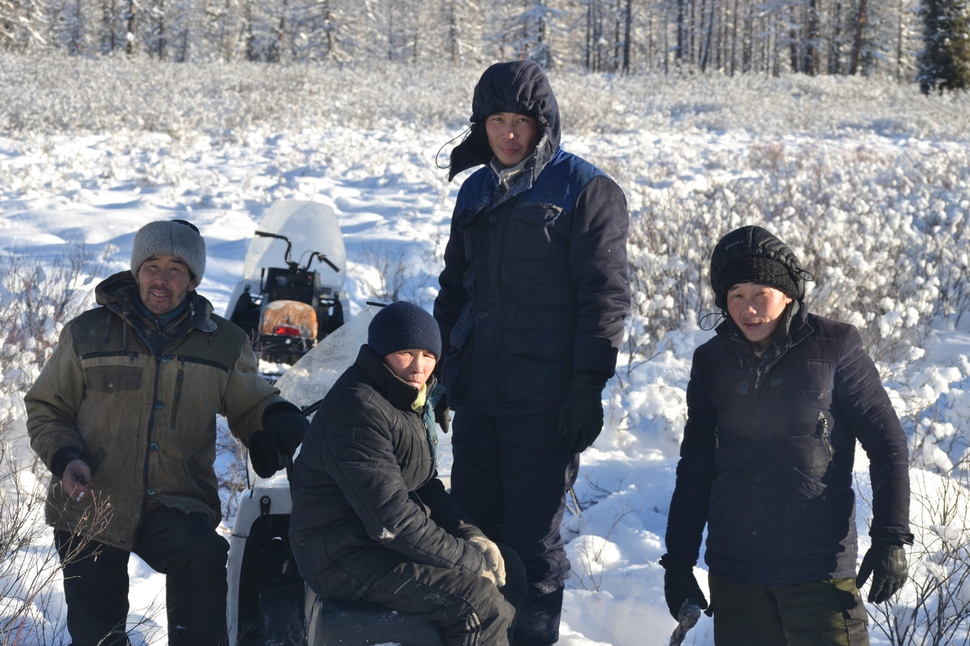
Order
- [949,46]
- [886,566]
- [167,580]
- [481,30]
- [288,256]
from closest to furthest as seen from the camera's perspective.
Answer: [886,566] → [167,580] → [288,256] → [949,46] → [481,30]

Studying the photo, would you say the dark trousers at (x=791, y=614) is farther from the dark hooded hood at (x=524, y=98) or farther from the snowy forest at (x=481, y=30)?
the snowy forest at (x=481, y=30)

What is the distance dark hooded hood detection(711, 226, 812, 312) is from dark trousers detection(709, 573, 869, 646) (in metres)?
0.79

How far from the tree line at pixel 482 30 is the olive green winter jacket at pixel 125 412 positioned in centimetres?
3672

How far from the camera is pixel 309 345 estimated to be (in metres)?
4.62

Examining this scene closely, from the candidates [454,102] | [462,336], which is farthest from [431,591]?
[454,102]

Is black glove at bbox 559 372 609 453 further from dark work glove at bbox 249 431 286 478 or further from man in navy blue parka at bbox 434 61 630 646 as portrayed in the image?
dark work glove at bbox 249 431 286 478

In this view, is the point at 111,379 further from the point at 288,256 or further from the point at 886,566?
the point at 288,256

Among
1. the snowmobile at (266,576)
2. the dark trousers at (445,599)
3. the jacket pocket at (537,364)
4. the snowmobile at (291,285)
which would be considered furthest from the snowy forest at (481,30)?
the dark trousers at (445,599)

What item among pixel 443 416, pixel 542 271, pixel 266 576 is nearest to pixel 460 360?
pixel 443 416

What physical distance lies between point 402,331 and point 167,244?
0.96 metres

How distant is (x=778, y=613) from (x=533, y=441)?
838 millimetres

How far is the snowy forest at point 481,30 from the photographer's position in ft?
134

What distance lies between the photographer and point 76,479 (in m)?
2.38

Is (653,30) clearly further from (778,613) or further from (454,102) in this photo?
(778,613)
